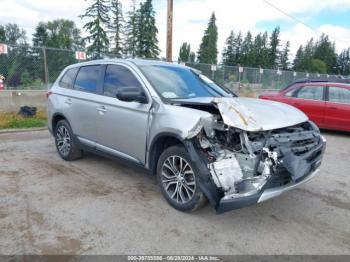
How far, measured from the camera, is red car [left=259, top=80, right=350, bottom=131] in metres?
8.05

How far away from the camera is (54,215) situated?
348 centimetres

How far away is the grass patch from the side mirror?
6300mm

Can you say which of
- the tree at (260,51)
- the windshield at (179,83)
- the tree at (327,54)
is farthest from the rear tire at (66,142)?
the tree at (327,54)

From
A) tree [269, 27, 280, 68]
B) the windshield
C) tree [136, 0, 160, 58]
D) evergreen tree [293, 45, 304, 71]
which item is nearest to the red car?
the windshield

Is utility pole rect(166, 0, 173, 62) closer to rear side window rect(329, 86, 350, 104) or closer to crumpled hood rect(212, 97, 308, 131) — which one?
rear side window rect(329, 86, 350, 104)

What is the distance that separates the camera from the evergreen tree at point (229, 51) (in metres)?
73.7

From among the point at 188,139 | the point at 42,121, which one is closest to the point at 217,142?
the point at 188,139

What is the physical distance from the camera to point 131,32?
44.3m

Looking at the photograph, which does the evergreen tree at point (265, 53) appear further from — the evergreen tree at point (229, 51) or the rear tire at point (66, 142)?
the rear tire at point (66, 142)

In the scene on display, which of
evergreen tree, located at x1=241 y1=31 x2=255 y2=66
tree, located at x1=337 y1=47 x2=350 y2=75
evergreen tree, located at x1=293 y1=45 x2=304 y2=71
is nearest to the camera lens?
evergreen tree, located at x1=241 y1=31 x2=255 y2=66

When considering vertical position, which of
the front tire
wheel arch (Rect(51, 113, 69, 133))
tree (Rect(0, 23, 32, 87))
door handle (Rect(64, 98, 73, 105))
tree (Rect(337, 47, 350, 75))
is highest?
tree (Rect(337, 47, 350, 75))

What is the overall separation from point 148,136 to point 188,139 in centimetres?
72

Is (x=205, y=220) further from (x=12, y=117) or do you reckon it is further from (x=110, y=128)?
(x=12, y=117)

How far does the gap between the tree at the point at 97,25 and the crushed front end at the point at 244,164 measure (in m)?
41.2
